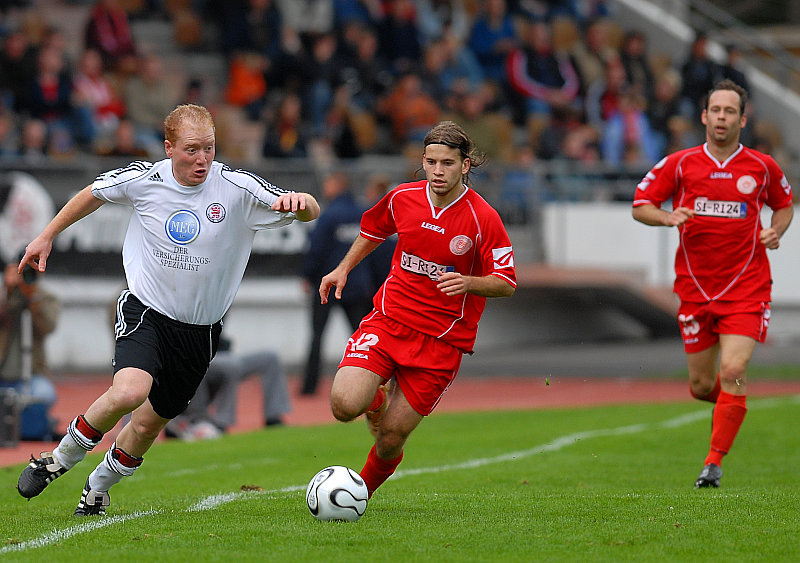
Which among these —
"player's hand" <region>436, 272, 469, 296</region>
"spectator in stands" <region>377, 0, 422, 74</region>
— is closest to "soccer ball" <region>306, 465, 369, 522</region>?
"player's hand" <region>436, 272, 469, 296</region>

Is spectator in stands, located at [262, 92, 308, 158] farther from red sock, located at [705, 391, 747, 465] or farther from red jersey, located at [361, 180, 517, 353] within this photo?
red jersey, located at [361, 180, 517, 353]

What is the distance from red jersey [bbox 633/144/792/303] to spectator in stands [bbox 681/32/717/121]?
14.0 meters

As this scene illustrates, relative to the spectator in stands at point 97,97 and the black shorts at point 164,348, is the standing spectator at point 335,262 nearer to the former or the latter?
the spectator in stands at point 97,97

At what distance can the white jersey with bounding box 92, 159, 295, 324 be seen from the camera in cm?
713

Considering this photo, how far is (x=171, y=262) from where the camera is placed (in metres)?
7.12

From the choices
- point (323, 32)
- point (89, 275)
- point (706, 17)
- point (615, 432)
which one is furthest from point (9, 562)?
point (706, 17)

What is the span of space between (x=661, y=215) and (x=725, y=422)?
5.15 feet

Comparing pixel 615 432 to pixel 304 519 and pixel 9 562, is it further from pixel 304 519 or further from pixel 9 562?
pixel 9 562

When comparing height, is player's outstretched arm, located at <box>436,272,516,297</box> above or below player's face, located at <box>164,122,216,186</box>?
below

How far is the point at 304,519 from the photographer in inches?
274

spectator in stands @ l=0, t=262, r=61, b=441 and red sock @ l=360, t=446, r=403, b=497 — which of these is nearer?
red sock @ l=360, t=446, r=403, b=497

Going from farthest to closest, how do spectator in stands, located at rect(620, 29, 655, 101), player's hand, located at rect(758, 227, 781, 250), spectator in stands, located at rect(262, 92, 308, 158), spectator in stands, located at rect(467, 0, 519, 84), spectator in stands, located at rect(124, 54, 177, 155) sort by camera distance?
spectator in stands, located at rect(467, 0, 519, 84)
spectator in stands, located at rect(620, 29, 655, 101)
spectator in stands, located at rect(124, 54, 177, 155)
spectator in stands, located at rect(262, 92, 308, 158)
player's hand, located at rect(758, 227, 781, 250)

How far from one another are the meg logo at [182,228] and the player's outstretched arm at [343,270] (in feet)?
2.68

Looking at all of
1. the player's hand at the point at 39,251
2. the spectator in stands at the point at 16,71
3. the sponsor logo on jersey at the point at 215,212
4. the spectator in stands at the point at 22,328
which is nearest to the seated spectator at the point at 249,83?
the spectator in stands at the point at 16,71
